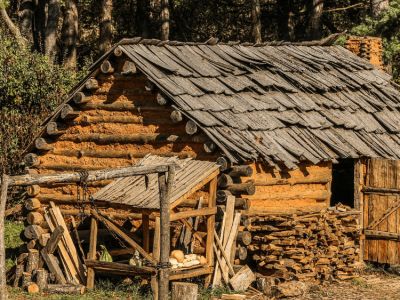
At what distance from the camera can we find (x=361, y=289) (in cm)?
1853

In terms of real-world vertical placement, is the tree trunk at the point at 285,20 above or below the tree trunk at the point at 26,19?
above

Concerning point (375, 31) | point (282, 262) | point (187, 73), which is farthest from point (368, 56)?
point (282, 262)

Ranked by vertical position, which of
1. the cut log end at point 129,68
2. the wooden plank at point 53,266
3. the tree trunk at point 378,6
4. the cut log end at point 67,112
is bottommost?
the wooden plank at point 53,266

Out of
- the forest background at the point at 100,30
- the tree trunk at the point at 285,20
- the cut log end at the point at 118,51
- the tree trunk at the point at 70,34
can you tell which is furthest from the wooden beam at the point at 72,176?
the tree trunk at the point at 285,20

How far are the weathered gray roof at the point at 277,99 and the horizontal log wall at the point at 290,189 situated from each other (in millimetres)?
394

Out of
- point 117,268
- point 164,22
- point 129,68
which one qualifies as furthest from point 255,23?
point 117,268

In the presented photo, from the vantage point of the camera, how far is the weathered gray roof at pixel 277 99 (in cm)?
1798

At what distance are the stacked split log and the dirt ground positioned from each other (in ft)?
0.78

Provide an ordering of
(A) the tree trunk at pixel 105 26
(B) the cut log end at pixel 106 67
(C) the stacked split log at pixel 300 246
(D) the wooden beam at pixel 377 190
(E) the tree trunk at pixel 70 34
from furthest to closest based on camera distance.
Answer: (E) the tree trunk at pixel 70 34 < (A) the tree trunk at pixel 105 26 < (D) the wooden beam at pixel 377 190 < (B) the cut log end at pixel 106 67 < (C) the stacked split log at pixel 300 246

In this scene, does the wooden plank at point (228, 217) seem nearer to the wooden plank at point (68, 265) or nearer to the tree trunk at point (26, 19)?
the wooden plank at point (68, 265)

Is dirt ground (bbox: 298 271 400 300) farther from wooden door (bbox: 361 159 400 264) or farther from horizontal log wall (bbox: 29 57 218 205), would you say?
horizontal log wall (bbox: 29 57 218 205)

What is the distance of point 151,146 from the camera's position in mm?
18562

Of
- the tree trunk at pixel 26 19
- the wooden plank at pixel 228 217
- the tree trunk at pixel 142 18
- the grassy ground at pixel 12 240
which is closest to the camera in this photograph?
the wooden plank at pixel 228 217

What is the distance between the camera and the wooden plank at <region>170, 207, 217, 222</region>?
16.3 meters
